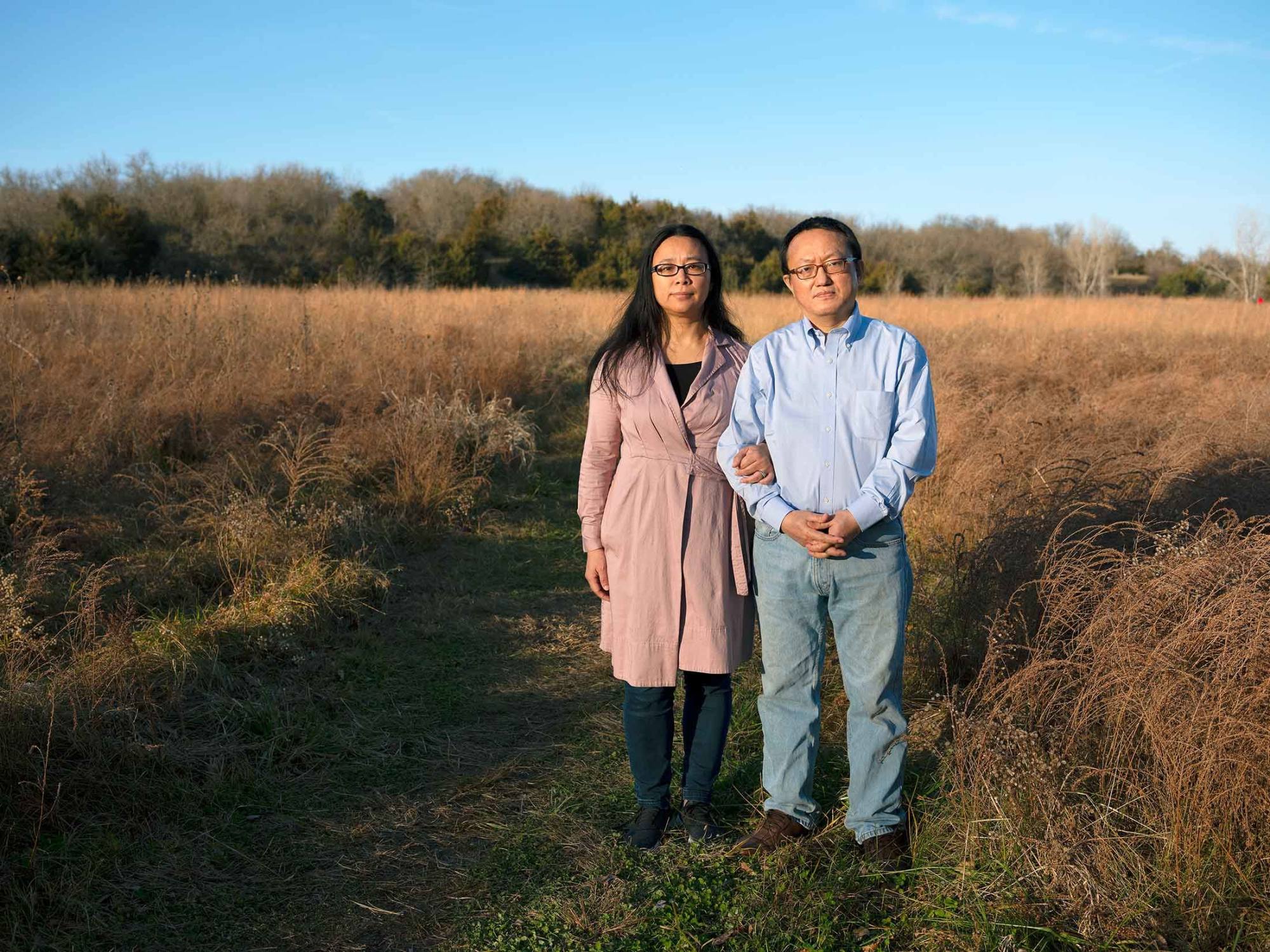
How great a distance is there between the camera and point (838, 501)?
2.38 m

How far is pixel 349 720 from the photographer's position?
3.69 meters

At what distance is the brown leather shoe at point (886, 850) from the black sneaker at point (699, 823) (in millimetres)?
461

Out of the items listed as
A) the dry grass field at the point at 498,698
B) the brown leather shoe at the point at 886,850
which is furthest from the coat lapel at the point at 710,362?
the brown leather shoe at the point at 886,850

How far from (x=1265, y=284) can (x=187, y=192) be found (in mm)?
32494

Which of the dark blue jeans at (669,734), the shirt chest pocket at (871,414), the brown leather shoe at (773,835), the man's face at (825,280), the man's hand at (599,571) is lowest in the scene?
the brown leather shoe at (773,835)

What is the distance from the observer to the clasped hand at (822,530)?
229 cm

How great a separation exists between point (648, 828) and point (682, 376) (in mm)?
1392

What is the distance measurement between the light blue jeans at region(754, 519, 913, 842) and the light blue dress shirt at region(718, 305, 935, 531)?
13 cm

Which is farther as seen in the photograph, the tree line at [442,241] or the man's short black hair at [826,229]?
the tree line at [442,241]

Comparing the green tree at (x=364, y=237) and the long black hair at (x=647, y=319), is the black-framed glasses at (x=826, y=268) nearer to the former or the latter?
the long black hair at (x=647, y=319)

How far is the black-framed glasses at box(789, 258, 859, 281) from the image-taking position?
94.7 inches

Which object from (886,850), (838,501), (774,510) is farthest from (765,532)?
(886,850)

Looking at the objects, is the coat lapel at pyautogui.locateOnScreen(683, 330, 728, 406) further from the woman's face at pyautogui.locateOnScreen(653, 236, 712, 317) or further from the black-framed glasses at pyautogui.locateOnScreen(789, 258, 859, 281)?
the black-framed glasses at pyautogui.locateOnScreen(789, 258, 859, 281)

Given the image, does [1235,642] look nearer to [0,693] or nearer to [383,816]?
[383,816]
